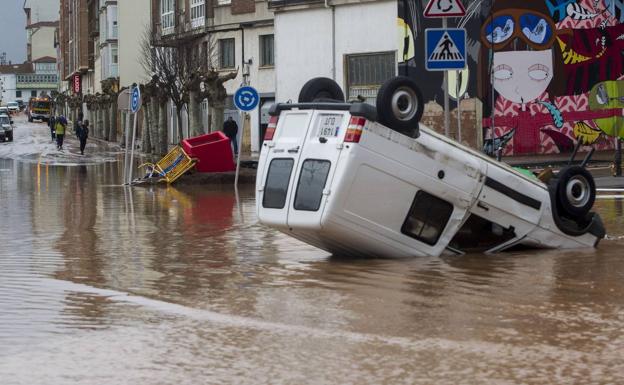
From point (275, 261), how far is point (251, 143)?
43.9 metres

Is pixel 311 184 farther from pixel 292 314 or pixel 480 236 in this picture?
pixel 292 314

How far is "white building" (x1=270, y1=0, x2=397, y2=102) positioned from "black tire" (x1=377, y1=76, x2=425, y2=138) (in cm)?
3460

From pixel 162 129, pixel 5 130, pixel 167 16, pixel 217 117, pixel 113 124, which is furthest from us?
pixel 113 124

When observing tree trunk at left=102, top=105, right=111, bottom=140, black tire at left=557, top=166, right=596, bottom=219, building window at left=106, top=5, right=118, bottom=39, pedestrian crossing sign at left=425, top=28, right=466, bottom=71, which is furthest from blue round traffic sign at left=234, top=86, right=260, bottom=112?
building window at left=106, top=5, right=118, bottom=39

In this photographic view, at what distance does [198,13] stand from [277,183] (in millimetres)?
53697

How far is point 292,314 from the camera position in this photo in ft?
31.1

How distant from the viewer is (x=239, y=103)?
30688mm

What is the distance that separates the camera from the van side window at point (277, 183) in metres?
12.7

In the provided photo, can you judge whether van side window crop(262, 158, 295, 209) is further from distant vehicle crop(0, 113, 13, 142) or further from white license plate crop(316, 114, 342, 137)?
distant vehicle crop(0, 113, 13, 142)

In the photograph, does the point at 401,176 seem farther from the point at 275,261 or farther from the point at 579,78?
the point at 579,78

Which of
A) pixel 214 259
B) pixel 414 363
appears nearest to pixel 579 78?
pixel 214 259

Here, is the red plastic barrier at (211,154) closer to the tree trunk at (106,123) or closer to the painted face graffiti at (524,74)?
the painted face graffiti at (524,74)

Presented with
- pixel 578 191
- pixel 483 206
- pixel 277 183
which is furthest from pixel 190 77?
pixel 483 206

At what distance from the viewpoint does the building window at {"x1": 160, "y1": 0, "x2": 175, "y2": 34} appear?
73.2m
